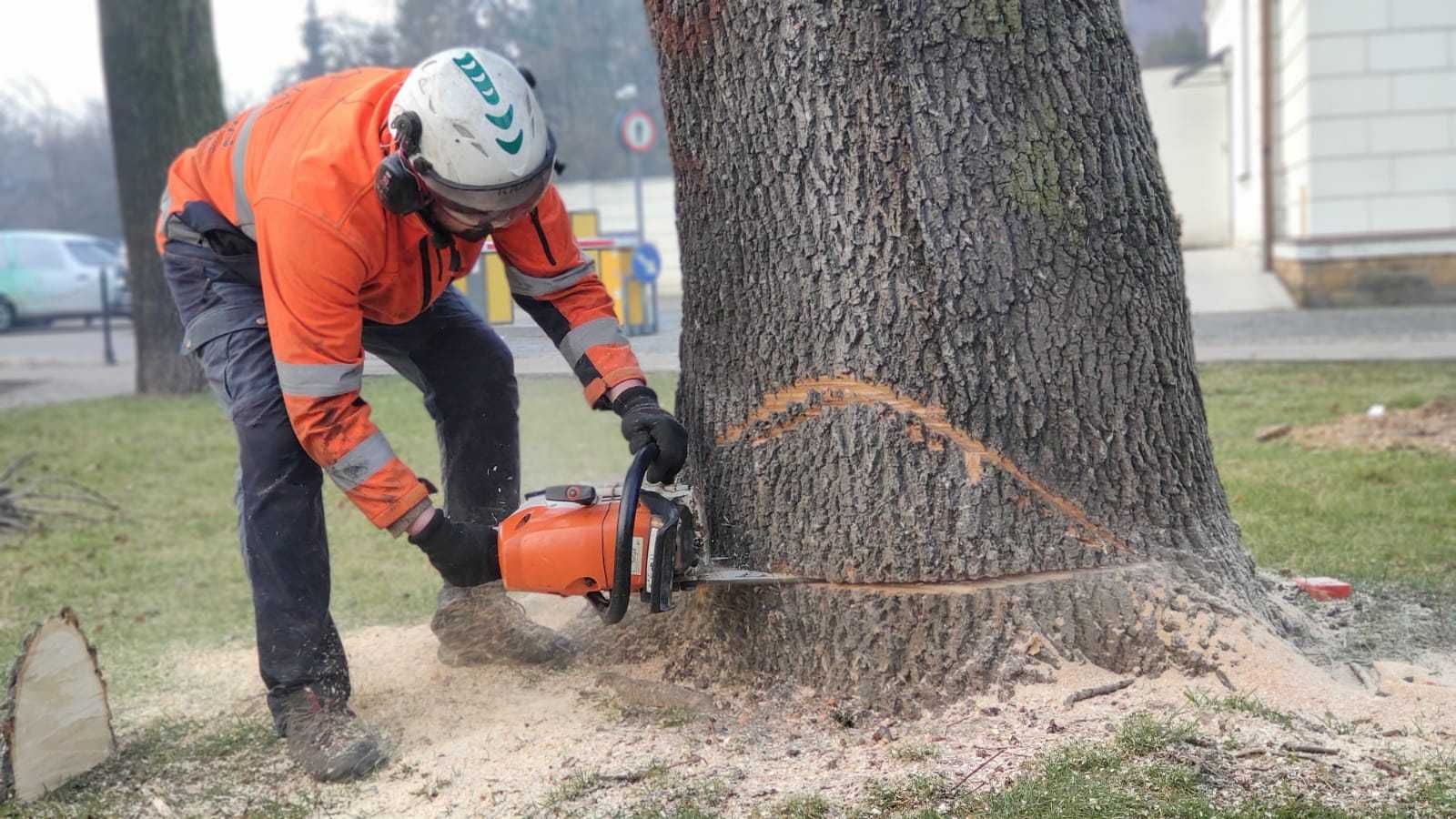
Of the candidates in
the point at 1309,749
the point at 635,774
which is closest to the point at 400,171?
the point at 635,774

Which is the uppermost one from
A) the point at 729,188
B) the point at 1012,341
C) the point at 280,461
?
the point at 729,188

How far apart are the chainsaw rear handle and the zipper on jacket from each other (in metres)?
0.66

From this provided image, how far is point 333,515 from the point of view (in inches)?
231

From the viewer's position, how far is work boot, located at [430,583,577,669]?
11.1ft

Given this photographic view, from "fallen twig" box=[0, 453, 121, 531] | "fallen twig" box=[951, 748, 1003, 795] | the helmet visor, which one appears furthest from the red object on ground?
"fallen twig" box=[0, 453, 121, 531]

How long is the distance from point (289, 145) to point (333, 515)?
3.37 m

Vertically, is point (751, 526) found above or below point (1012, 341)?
below

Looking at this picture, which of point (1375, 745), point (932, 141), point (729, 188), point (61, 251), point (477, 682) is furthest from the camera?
point (61, 251)

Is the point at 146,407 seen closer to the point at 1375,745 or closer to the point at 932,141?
the point at 932,141


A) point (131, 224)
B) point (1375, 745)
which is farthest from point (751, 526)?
point (131, 224)

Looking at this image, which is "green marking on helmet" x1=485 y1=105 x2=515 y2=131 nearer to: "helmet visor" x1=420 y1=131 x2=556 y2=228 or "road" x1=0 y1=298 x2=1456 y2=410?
"helmet visor" x1=420 y1=131 x2=556 y2=228

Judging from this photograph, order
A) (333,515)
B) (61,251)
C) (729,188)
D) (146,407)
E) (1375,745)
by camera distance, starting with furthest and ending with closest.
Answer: (61,251) → (146,407) → (333,515) → (729,188) → (1375,745)

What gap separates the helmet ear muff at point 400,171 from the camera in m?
2.61

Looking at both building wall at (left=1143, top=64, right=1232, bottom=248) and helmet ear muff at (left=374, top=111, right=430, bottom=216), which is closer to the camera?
helmet ear muff at (left=374, top=111, right=430, bottom=216)
